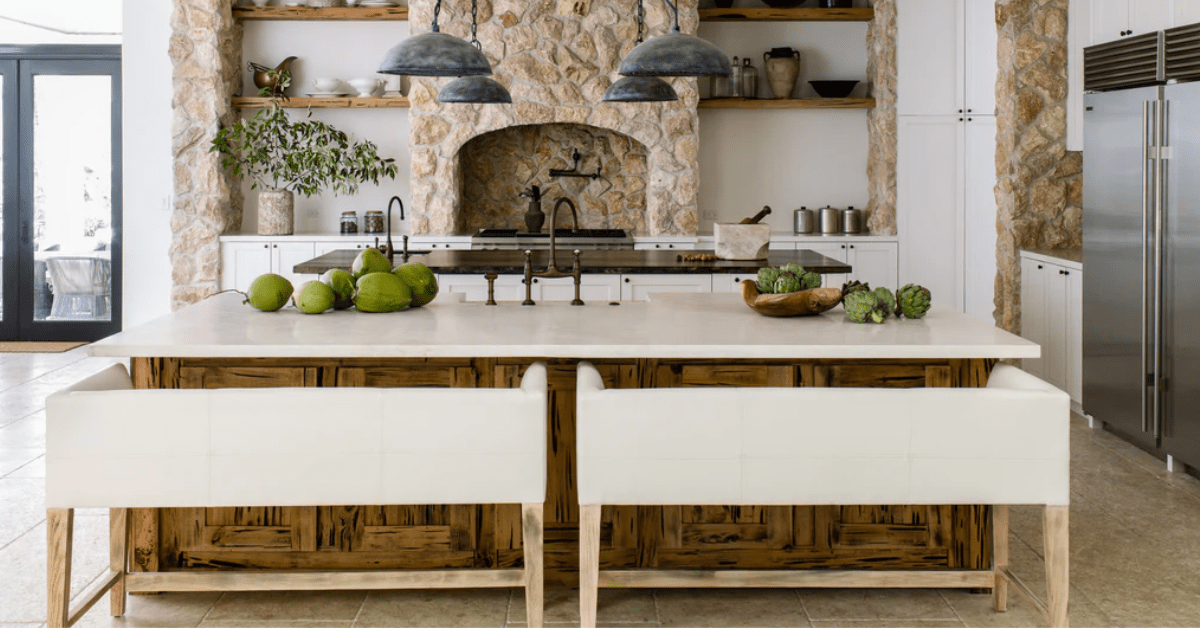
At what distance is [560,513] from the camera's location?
3.41 m

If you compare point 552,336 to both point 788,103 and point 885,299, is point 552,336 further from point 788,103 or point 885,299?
point 788,103

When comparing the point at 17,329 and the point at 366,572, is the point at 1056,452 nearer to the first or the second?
the point at 366,572

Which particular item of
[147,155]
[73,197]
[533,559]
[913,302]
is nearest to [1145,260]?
[913,302]

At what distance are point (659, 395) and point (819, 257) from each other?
140 inches

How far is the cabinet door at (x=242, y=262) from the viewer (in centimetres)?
789

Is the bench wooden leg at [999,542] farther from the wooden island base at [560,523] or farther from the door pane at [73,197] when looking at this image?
the door pane at [73,197]

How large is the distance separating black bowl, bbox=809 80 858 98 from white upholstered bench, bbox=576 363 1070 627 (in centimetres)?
558

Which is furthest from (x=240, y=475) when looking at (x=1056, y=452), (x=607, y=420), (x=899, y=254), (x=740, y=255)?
(x=899, y=254)

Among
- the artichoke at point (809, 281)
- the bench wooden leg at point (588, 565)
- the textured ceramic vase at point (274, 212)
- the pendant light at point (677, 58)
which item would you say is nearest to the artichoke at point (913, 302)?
the artichoke at point (809, 281)

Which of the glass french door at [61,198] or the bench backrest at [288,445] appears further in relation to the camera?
the glass french door at [61,198]

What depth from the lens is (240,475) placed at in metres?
2.86

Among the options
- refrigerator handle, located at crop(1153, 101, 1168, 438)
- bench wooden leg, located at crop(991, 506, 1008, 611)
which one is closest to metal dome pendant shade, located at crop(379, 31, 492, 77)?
bench wooden leg, located at crop(991, 506, 1008, 611)

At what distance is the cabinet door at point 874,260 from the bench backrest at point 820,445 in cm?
515

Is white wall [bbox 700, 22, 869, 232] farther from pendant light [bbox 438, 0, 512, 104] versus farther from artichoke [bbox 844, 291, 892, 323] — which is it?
artichoke [bbox 844, 291, 892, 323]
